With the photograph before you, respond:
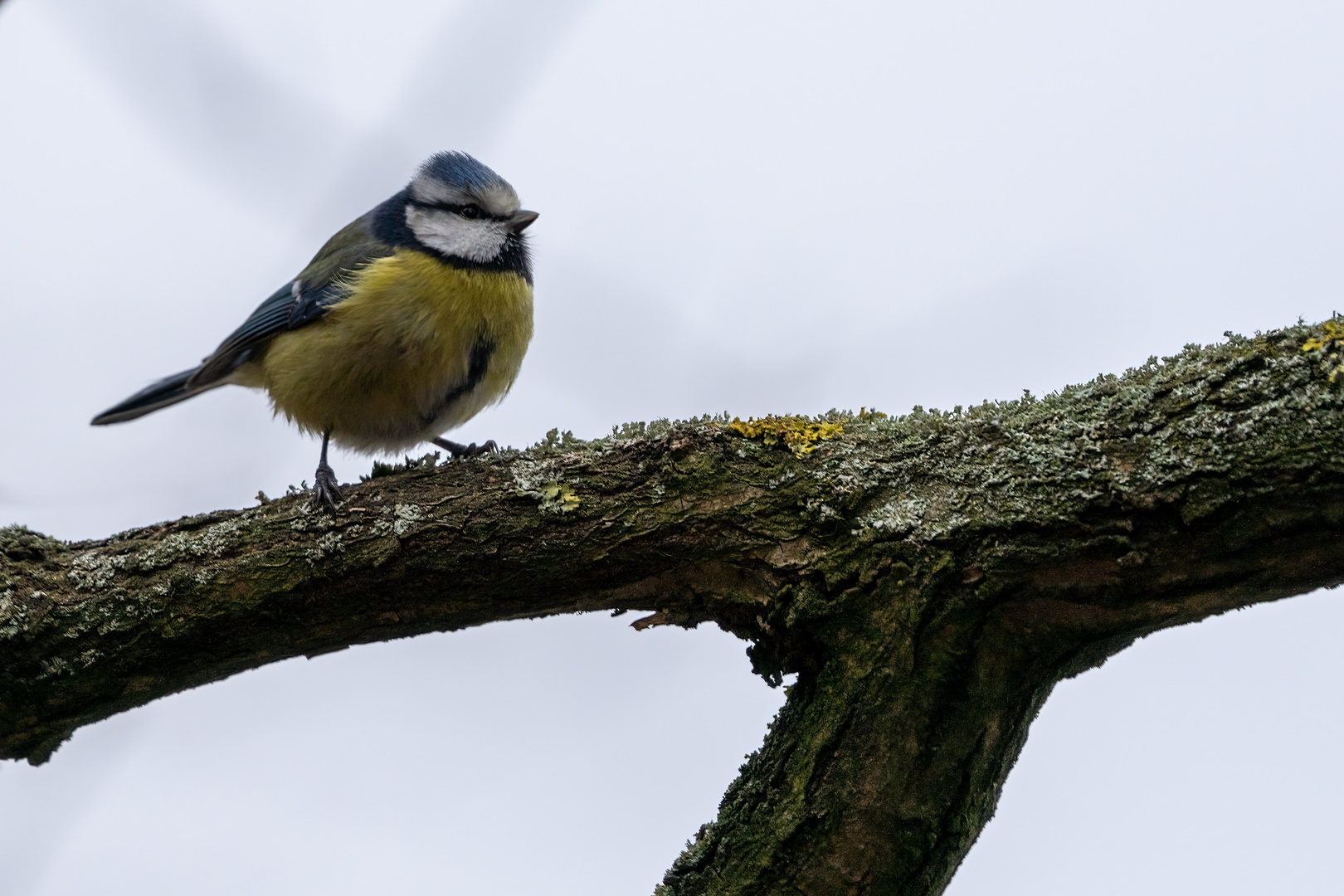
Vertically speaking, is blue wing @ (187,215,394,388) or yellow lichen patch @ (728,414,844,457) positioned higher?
blue wing @ (187,215,394,388)

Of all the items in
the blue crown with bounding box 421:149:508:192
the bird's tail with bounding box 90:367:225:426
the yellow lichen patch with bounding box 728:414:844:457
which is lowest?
the yellow lichen patch with bounding box 728:414:844:457

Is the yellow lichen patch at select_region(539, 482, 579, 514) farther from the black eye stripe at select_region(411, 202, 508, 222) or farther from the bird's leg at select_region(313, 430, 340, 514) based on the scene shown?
the black eye stripe at select_region(411, 202, 508, 222)

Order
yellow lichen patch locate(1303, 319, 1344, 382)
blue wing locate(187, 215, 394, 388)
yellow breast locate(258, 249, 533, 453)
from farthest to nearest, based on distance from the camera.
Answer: blue wing locate(187, 215, 394, 388) < yellow breast locate(258, 249, 533, 453) < yellow lichen patch locate(1303, 319, 1344, 382)

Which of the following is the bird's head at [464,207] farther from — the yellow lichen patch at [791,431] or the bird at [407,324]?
the yellow lichen patch at [791,431]

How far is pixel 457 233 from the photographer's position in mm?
3574

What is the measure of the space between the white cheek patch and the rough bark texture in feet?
3.49

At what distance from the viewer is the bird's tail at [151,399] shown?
4055mm

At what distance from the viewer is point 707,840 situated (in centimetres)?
212

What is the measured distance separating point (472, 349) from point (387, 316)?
0.88ft

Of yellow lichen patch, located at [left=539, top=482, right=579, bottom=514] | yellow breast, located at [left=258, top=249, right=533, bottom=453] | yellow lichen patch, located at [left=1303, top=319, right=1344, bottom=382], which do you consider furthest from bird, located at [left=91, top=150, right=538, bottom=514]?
yellow lichen patch, located at [left=1303, top=319, right=1344, bottom=382]

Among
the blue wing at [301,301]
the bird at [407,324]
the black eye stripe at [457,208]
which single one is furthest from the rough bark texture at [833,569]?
the black eye stripe at [457,208]

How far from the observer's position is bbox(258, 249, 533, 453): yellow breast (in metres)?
3.22

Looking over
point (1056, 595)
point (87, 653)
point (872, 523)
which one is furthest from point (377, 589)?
point (1056, 595)

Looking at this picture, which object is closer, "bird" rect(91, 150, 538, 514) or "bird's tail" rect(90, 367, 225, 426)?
"bird" rect(91, 150, 538, 514)
